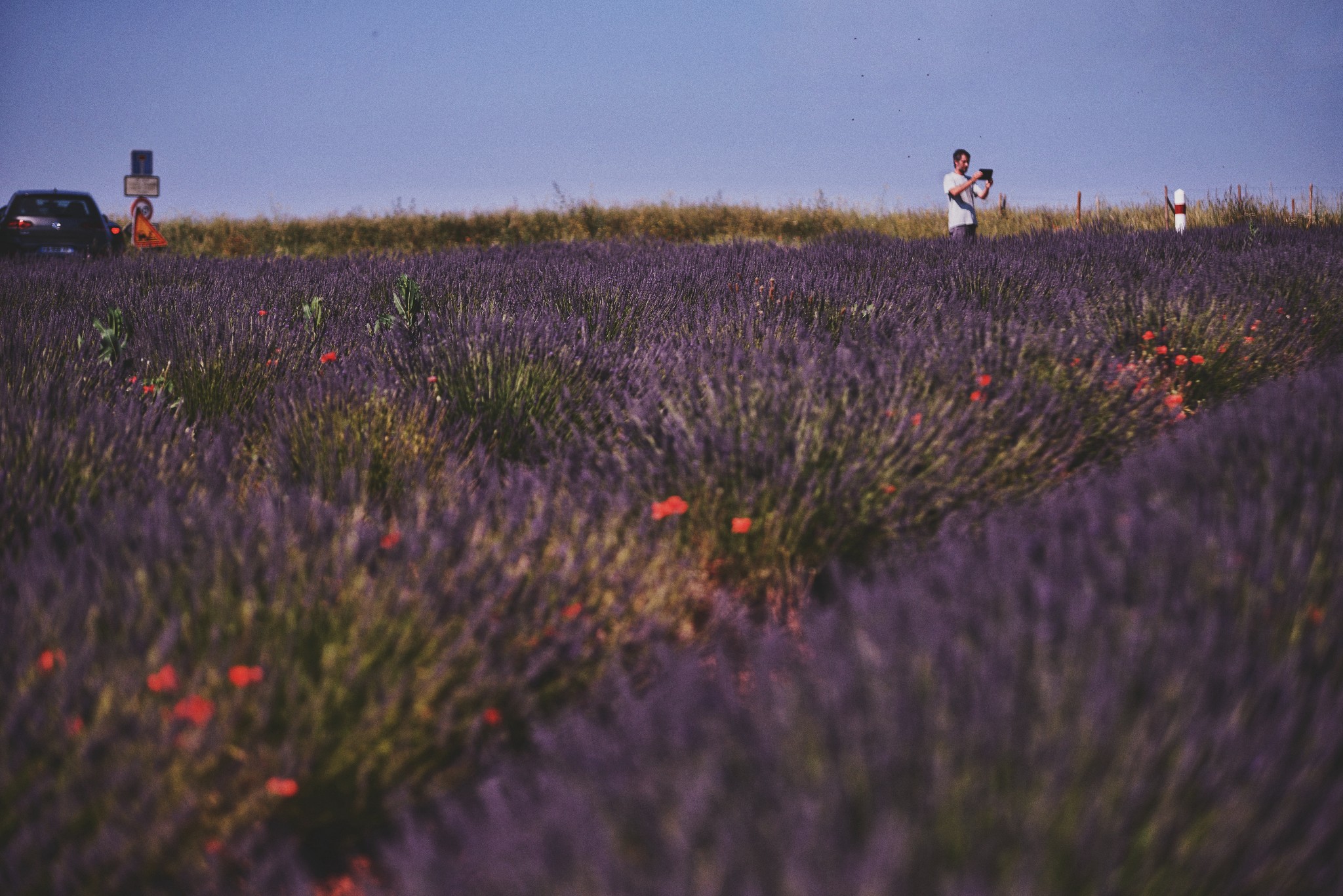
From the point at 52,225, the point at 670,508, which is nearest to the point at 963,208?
the point at 670,508

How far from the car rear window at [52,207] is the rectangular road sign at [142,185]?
1647 mm

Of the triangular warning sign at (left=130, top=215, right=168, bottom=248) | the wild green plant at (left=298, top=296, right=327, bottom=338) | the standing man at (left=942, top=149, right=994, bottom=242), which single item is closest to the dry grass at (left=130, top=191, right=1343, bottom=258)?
the triangular warning sign at (left=130, top=215, right=168, bottom=248)

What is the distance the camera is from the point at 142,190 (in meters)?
15.5

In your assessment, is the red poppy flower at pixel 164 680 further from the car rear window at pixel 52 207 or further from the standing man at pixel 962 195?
the car rear window at pixel 52 207

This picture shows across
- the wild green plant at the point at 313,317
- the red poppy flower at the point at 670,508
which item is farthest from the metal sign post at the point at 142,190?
the red poppy flower at the point at 670,508

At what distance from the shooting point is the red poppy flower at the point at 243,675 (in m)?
1.39

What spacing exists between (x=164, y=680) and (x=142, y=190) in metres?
16.8

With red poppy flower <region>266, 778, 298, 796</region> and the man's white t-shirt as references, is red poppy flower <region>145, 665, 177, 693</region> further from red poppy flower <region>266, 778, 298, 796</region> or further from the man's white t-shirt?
the man's white t-shirt

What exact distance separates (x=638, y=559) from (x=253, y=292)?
5.37m

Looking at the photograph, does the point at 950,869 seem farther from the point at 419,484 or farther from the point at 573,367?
the point at 573,367

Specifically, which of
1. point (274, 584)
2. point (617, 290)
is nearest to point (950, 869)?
point (274, 584)

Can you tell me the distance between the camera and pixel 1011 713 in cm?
114

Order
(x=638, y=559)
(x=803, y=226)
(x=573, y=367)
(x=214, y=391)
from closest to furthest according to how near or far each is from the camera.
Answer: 1. (x=638, y=559)
2. (x=573, y=367)
3. (x=214, y=391)
4. (x=803, y=226)

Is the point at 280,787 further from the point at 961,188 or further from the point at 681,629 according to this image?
the point at 961,188
